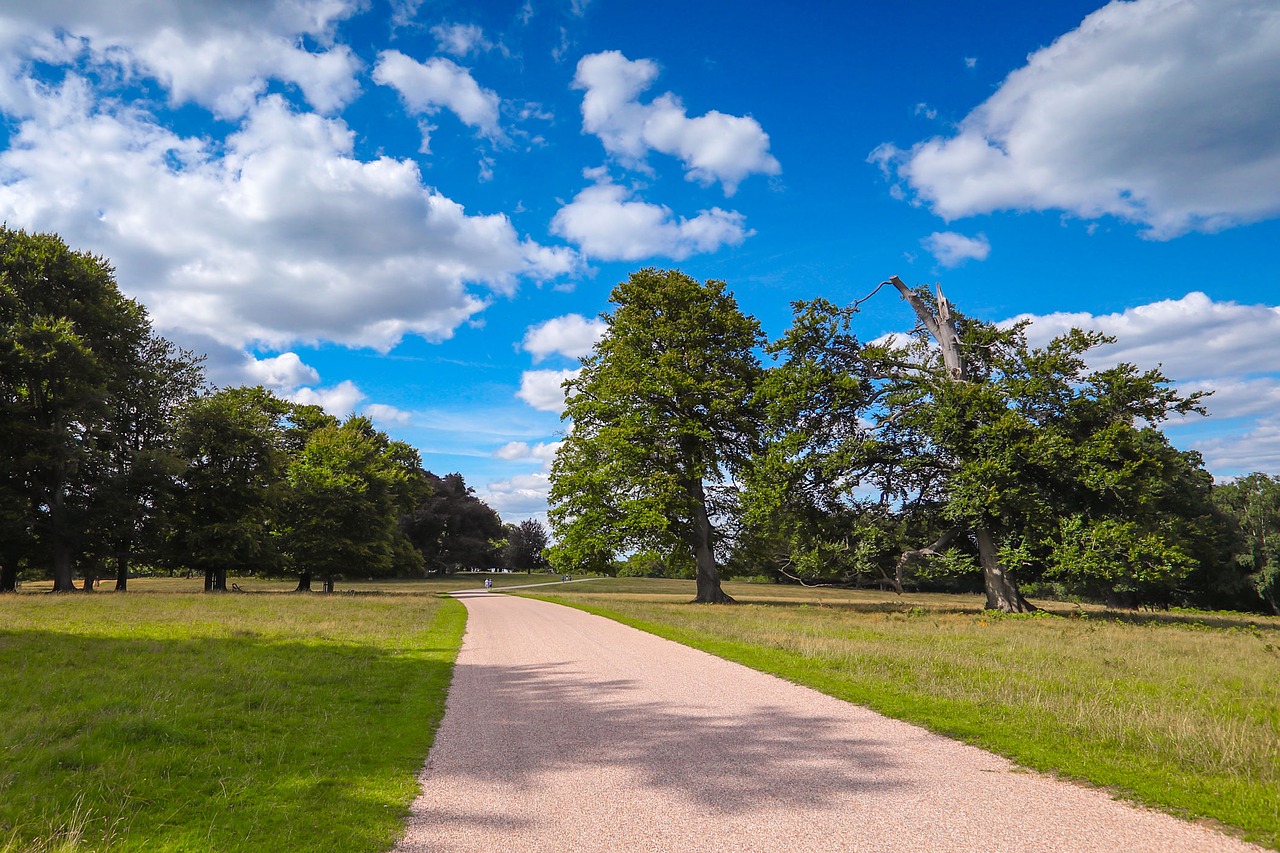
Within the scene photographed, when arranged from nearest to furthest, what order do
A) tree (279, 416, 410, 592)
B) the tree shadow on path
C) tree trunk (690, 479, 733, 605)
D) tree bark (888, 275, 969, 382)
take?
the tree shadow on path → tree bark (888, 275, 969, 382) → tree trunk (690, 479, 733, 605) → tree (279, 416, 410, 592)

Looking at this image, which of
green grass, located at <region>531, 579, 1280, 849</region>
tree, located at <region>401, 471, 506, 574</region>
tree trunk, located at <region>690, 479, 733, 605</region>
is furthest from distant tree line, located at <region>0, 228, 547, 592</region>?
tree, located at <region>401, 471, 506, 574</region>

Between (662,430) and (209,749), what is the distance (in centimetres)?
2354

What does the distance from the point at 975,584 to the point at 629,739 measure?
67483 mm

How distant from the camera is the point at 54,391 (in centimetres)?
2792

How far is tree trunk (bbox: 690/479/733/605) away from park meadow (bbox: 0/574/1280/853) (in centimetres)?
1332

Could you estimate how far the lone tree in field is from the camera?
28109 millimetres

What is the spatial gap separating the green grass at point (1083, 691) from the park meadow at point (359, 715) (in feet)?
0.13

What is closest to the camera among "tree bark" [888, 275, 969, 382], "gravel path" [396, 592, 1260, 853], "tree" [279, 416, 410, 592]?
"gravel path" [396, 592, 1260, 853]

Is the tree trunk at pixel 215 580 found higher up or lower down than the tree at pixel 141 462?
lower down

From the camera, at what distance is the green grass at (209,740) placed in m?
4.47

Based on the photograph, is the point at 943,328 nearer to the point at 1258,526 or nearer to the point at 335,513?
the point at 335,513

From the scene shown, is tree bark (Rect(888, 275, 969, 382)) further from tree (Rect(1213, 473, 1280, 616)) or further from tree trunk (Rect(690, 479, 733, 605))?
tree (Rect(1213, 473, 1280, 616))

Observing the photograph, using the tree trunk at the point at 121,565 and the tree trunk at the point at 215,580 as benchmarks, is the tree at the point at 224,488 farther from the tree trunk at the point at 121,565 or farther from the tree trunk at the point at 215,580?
the tree trunk at the point at 121,565

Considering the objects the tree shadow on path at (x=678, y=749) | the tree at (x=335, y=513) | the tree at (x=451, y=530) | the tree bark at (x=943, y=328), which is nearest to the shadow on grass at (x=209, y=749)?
the tree shadow on path at (x=678, y=749)
